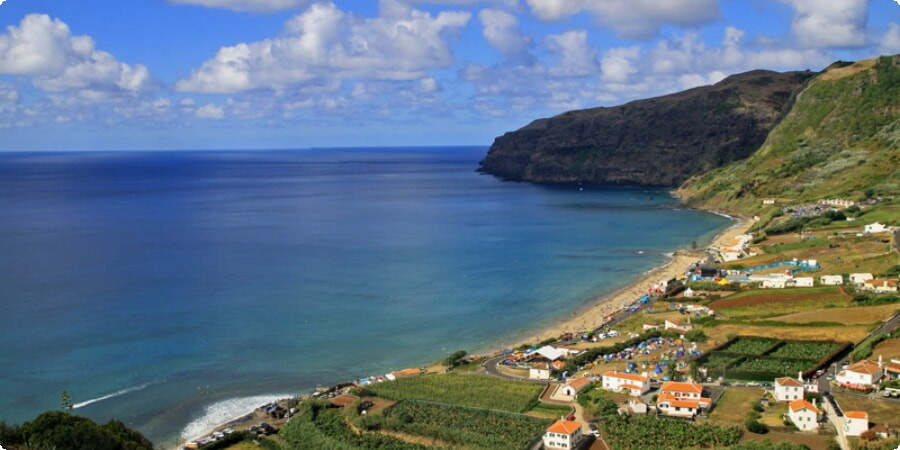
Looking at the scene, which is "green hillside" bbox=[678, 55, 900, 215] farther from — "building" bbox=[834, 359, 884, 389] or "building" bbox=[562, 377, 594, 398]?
"building" bbox=[562, 377, 594, 398]

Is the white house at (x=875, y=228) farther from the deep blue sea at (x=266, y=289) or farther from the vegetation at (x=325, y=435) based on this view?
the vegetation at (x=325, y=435)

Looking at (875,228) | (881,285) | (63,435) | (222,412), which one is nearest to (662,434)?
(222,412)

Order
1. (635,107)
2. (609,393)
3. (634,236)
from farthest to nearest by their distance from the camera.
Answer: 1. (635,107)
2. (634,236)
3. (609,393)

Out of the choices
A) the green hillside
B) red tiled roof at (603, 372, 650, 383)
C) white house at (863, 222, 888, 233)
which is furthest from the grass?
→ the green hillside

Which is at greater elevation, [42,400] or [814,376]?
[814,376]

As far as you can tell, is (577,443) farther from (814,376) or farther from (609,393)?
(814,376)

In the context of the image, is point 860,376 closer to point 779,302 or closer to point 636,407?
point 636,407

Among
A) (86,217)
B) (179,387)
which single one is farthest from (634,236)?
(86,217)
